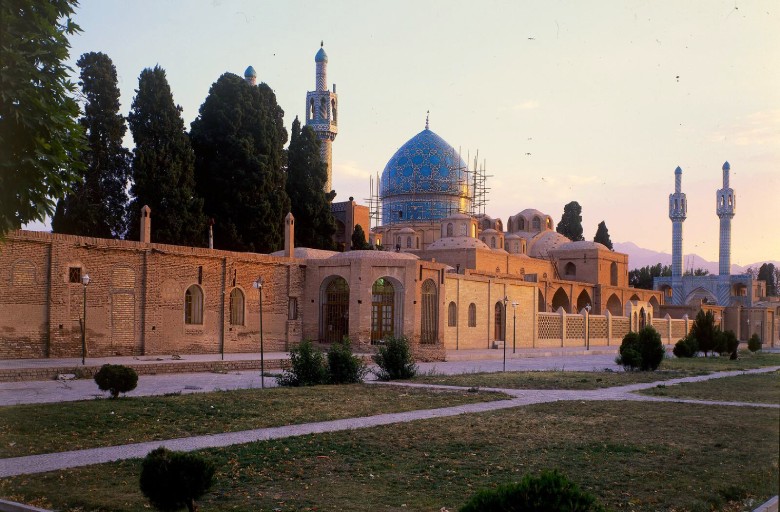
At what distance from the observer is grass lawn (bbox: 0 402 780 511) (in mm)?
7441

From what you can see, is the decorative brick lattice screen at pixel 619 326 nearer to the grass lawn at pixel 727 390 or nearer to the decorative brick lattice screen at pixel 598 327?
the decorative brick lattice screen at pixel 598 327

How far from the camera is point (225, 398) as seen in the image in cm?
1420

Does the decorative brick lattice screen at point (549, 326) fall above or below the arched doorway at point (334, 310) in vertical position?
below

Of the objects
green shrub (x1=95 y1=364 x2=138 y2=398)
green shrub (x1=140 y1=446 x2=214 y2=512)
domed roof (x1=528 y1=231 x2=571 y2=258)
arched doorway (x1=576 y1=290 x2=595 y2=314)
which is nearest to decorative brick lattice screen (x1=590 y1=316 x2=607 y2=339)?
arched doorway (x1=576 y1=290 x2=595 y2=314)

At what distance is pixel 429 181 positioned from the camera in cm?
6288

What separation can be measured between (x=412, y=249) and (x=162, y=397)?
43873mm

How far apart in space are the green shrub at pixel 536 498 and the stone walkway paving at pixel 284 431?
5641 mm

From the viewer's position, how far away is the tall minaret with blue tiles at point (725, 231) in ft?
220

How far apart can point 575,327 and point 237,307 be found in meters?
24.0

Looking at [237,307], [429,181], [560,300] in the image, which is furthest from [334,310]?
[429,181]

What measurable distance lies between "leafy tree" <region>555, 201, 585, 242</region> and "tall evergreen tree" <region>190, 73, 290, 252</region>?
4141cm

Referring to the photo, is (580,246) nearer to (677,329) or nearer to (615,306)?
(615,306)

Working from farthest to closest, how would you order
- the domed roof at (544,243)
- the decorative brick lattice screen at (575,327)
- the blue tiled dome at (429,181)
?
the domed roof at (544,243), the blue tiled dome at (429,181), the decorative brick lattice screen at (575,327)

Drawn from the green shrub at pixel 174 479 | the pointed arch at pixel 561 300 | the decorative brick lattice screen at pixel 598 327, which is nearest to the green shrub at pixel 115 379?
the green shrub at pixel 174 479
